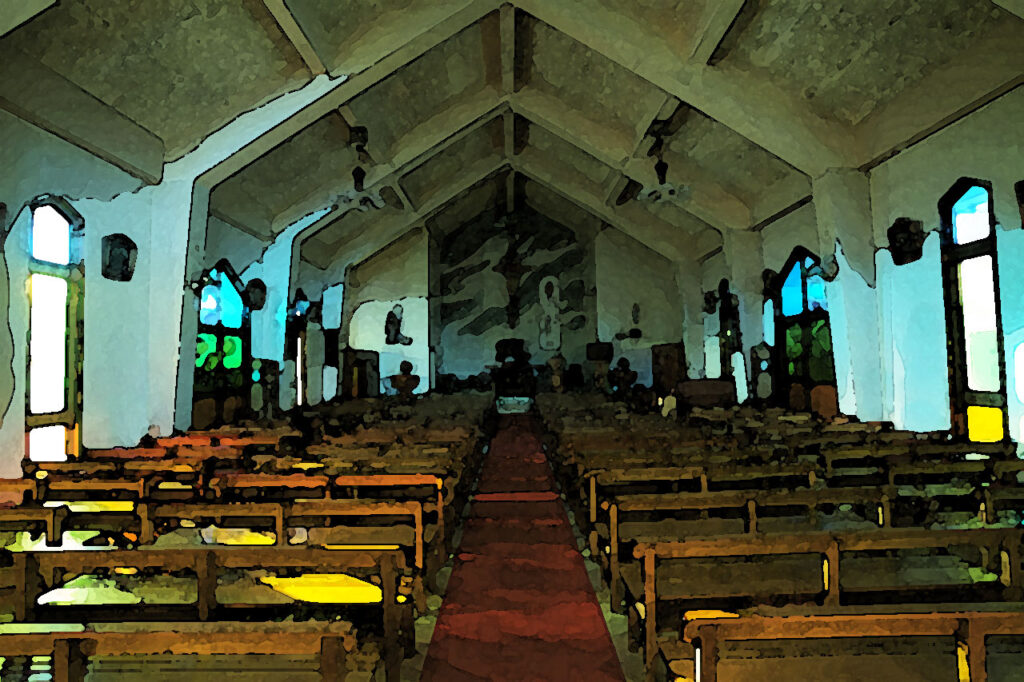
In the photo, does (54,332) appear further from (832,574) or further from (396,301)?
(396,301)

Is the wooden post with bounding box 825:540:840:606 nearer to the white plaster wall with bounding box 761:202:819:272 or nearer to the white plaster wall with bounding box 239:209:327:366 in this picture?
the white plaster wall with bounding box 761:202:819:272

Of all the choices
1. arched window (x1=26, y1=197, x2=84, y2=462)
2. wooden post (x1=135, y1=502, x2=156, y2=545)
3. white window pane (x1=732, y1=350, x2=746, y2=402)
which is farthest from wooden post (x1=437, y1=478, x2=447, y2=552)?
white window pane (x1=732, y1=350, x2=746, y2=402)

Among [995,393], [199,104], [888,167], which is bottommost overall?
[995,393]

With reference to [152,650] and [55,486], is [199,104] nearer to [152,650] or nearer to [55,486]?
[55,486]

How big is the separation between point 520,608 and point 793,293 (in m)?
9.92

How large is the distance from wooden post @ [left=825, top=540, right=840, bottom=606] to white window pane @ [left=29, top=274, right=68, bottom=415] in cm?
733

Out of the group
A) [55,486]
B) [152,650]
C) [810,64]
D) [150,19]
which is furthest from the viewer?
[810,64]

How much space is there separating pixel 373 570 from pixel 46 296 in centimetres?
650

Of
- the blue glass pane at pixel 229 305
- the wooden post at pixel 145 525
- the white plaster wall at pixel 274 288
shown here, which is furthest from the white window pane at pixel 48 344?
the white plaster wall at pixel 274 288

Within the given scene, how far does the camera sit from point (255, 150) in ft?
30.1

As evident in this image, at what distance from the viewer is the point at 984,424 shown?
7383 mm

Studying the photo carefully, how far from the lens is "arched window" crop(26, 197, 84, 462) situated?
22.9 feet

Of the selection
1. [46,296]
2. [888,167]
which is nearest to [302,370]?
[46,296]

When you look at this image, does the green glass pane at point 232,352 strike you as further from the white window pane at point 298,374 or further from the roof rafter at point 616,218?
the roof rafter at point 616,218
